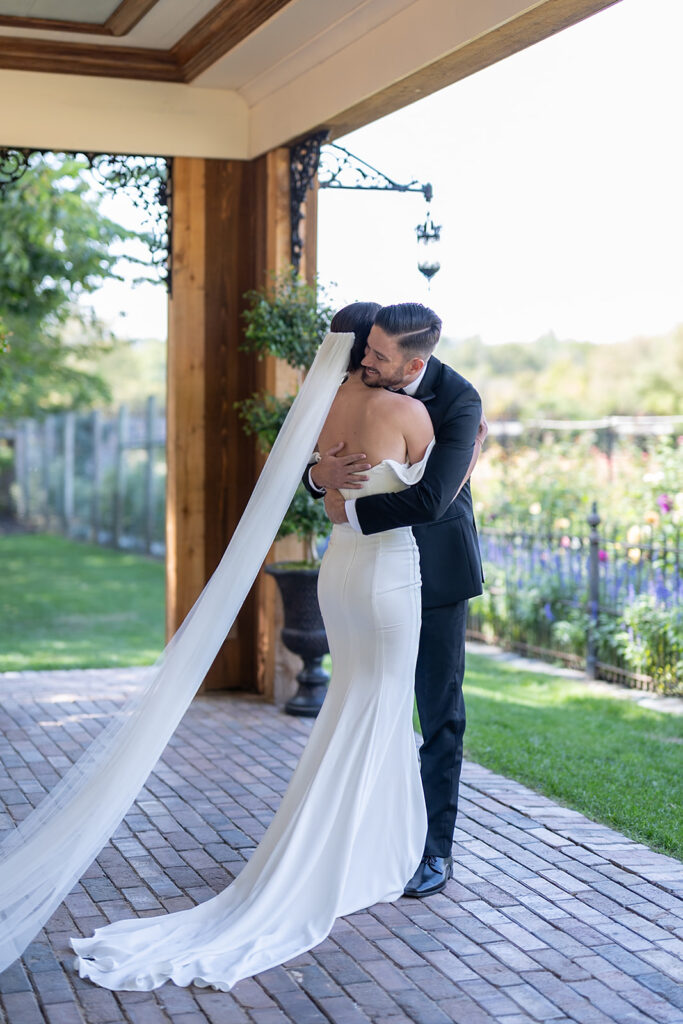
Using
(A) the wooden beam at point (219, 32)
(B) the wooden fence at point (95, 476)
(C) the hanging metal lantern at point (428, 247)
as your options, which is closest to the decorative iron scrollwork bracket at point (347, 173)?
(C) the hanging metal lantern at point (428, 247)

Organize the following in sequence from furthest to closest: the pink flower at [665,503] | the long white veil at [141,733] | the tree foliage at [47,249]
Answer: the tree foliage at [47,249] → the pink flower at [665,503] → the long white veil at [141,733]

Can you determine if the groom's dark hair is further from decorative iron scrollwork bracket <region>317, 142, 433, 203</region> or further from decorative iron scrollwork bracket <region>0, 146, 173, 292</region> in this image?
decorative iron scrollwork bracket <region>0, 146, 173, 292</region>

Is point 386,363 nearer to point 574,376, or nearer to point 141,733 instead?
point 141,733

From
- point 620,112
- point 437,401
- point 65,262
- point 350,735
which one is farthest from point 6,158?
point 620,112

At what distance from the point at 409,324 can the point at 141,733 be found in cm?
155

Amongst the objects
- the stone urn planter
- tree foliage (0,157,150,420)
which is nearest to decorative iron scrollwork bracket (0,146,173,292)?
the stone urn planter

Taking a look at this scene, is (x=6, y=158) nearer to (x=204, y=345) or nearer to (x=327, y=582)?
(x=204, y=345)

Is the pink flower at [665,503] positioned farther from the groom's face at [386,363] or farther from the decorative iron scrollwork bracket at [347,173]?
the groom's face at [386,363]

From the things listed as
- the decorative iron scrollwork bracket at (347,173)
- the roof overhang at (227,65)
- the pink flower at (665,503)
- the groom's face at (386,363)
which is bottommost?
the pink flower at (665,503)

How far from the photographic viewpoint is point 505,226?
2817 centimetres

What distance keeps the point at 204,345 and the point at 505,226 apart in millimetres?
21693

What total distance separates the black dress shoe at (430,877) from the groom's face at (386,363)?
1.74 m

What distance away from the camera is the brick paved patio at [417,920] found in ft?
11.2

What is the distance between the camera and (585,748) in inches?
259
